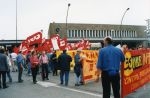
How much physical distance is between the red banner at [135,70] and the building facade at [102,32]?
83.6m

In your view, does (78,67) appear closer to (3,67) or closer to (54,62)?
(3,67)

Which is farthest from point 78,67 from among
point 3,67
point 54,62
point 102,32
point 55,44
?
point 102,32

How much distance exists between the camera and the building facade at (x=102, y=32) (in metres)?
104

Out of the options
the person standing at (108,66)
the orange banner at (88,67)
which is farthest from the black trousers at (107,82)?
the orange banner at (88,67)

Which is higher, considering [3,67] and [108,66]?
[108,66]

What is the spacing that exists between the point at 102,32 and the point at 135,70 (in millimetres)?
95813

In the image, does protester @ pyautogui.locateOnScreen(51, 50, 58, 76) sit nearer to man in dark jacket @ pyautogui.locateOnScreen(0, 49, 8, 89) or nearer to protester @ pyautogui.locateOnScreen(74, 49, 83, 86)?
protester @ pyautogui.locateOnScreen(74, 49, 83, 86)

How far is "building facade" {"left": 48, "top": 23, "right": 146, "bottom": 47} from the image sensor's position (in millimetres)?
104062

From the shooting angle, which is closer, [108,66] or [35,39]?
[108,66]

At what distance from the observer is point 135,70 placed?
15.2m

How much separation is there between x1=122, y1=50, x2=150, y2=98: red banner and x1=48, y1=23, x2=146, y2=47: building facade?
83.6m

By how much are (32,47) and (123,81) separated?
1794 centimetres

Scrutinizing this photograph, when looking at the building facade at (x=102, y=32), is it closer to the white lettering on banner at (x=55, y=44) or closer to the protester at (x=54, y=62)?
the white lettering on banner at (x=55, y=44)

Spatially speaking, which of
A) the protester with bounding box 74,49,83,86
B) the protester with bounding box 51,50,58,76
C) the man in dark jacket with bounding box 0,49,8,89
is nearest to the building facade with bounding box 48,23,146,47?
the protester with bounding box 51,50,58,76
